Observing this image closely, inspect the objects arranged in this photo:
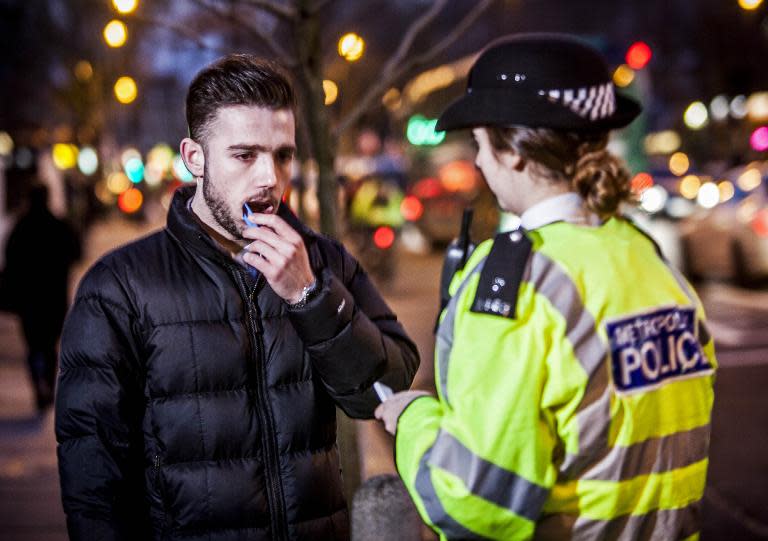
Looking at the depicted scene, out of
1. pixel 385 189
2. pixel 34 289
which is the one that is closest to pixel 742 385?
pixel 34 289

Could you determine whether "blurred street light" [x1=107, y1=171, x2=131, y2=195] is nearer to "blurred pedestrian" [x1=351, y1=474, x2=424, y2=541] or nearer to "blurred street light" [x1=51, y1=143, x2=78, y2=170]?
"blurred street light" [x1=51, y1=143, x2=78, y2=170]

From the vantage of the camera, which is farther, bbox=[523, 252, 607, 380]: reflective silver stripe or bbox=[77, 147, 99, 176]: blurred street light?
bbox=[77, 147, 99, 176]: blurred street light

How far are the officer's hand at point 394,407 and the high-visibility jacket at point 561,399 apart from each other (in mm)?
114

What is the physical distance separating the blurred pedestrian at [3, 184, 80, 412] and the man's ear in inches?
257

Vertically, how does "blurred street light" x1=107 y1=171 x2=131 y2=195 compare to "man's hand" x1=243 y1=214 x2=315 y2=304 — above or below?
above

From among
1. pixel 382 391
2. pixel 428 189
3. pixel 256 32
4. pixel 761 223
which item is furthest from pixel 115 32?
pixel 428 189

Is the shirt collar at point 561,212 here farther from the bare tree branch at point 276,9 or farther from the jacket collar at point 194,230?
the bare tree branch at point 276,9

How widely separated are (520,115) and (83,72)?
39544mm

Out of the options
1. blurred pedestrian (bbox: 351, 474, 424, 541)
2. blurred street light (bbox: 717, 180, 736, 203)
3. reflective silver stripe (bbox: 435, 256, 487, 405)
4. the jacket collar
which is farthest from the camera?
blurred street light (bbox: 717, 180, 736, 203)

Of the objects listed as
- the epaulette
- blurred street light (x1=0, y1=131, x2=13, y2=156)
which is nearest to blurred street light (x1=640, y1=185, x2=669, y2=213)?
blurred street light (x1=0, y1=131, x2=13, y2=156)

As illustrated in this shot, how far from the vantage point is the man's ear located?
273 cm

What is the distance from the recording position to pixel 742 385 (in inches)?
352

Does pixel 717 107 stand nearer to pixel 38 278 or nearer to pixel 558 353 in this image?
pixel 38 278

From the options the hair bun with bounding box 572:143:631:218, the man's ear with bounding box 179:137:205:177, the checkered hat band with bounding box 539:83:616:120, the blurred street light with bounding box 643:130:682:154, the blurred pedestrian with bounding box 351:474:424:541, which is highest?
the blurred street light with bounding box 643:130:682:154
